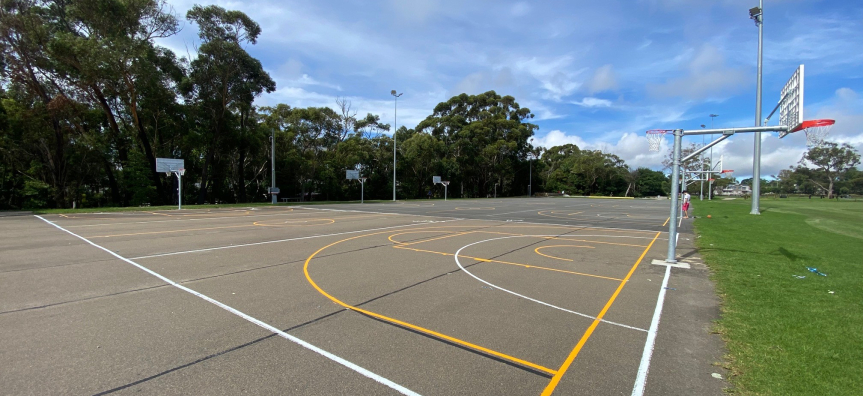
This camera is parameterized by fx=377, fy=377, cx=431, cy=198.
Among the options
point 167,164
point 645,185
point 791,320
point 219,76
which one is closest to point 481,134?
point 219,76

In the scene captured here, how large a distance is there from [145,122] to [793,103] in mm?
47400

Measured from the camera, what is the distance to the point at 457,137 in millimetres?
72188

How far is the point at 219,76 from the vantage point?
128 ft

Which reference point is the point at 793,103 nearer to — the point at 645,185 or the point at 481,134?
the point at 481,134

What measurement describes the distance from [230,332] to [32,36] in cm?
3893

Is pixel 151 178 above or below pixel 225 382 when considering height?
above

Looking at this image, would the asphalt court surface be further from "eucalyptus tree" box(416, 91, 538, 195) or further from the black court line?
"eucalyptus tree" box(416, 91, 538, 195)

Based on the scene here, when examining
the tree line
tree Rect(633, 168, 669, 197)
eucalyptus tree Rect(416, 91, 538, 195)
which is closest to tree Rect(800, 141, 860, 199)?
tree Rect(633, 168, 669, 197)

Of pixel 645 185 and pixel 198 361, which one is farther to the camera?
pixel 645 185

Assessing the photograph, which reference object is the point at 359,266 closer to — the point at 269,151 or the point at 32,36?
the point at 32,36

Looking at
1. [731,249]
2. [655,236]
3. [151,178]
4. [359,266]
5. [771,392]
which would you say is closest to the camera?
[771,392]

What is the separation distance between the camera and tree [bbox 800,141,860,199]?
7444 centimetres

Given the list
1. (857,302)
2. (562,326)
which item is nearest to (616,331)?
(562,326)

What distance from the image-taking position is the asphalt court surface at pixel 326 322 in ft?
11.4
